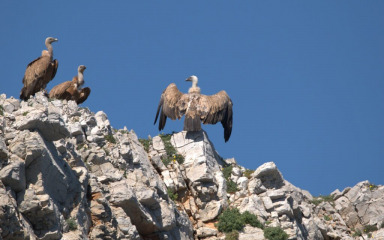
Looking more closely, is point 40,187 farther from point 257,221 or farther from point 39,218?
point 257,221

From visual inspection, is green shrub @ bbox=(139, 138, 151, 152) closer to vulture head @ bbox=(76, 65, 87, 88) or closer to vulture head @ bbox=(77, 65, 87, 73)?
vulture head @ bbox=(76, 65, 87, 88)

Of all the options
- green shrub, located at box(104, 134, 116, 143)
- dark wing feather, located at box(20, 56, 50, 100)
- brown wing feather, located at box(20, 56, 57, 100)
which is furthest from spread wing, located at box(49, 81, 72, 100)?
green shrub, located at box(104, 134, 116, 143)

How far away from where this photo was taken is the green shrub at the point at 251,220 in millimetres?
24734

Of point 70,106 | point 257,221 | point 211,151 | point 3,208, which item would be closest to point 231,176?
point 211,151

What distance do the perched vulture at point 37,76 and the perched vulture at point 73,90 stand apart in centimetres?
134

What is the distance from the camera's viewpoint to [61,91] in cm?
2673

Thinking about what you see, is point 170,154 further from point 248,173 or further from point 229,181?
point 248,173

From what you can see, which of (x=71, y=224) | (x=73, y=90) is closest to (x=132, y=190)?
(x=71, y=224)

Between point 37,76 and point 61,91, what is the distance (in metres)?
2.14

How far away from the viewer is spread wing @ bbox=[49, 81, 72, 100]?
26547 millimetres

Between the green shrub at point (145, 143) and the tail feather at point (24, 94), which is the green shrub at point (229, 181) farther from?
the tail feather at point (24, 94)

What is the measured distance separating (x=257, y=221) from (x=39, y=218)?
983 cm

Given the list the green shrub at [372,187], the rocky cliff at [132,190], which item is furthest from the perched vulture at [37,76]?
the green shrub at [372,187]

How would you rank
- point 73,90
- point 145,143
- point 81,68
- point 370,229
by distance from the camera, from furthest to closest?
1. point 370,229
2. point 81,68
3. point 145,143
4. point 73,90
